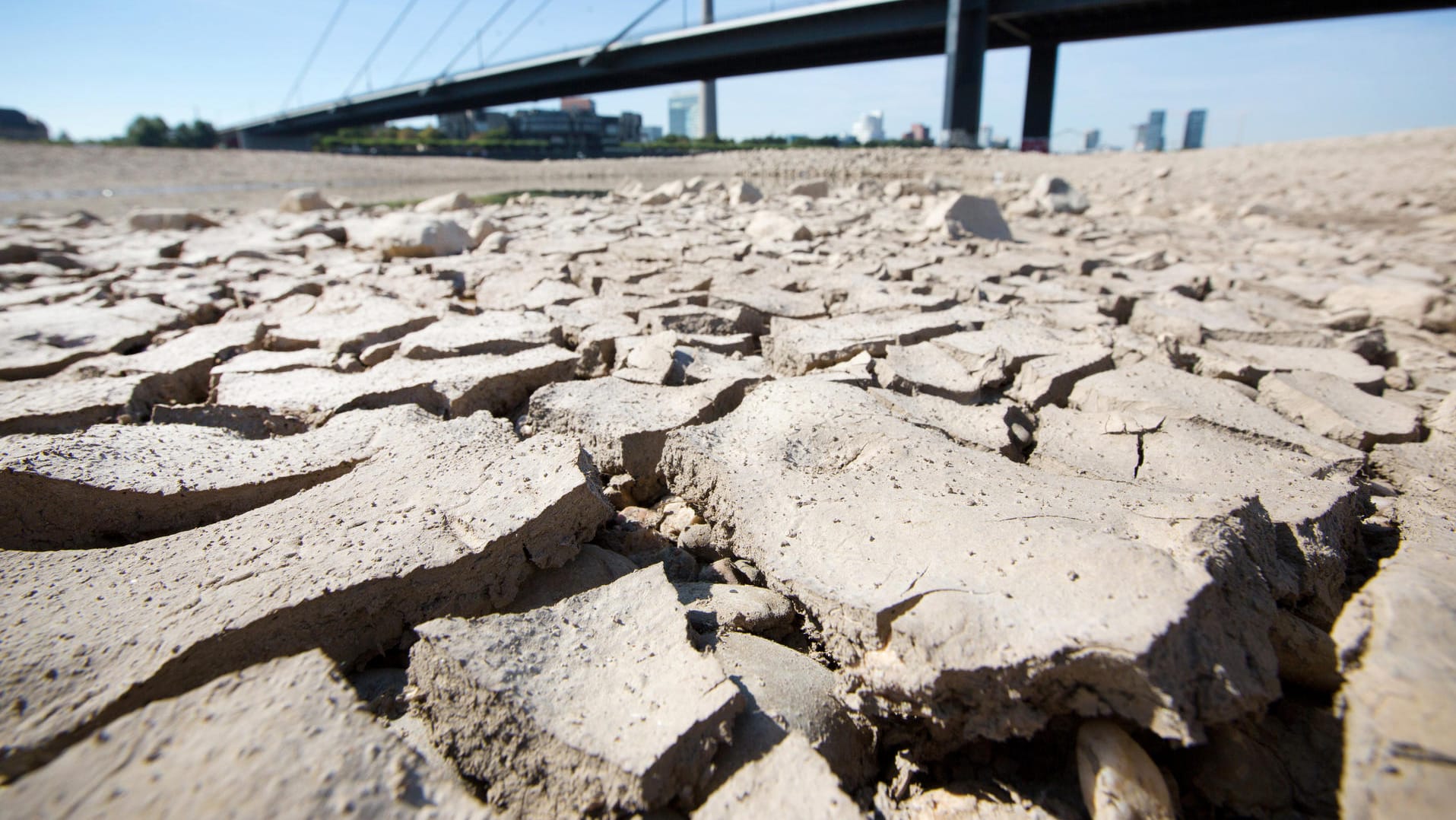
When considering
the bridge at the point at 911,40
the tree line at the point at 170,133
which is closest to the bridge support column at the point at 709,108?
the bridge at the point at 911,40

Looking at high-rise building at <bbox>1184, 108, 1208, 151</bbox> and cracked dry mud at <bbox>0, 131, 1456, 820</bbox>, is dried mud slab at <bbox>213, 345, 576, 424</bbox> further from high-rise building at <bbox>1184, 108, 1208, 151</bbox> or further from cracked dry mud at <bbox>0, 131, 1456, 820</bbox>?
high-rise building at <bbox>1184, 108, 1208, 151</bbox>

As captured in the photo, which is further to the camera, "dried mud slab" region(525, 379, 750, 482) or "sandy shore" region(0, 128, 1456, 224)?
"sandy shore" region(0, 128, 1456, 224)

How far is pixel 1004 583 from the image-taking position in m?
0.89

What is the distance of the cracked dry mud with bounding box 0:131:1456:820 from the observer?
75cm

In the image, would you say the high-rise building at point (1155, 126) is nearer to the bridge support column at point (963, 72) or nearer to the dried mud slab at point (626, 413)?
the bridge support column at point (963, 72)

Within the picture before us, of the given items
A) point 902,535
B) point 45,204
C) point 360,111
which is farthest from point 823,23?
point 360,111

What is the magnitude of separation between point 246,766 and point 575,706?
1.04 ft

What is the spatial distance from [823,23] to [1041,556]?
16.7m

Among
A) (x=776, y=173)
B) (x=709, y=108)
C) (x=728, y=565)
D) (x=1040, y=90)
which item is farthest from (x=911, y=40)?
(x=728, y=565)

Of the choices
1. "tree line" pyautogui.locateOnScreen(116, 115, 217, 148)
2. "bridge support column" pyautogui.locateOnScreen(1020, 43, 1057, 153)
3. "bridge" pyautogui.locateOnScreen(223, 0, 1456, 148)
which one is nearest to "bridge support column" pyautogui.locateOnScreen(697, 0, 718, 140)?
"bridge" pyautogui.locateOnScreen(223, 0, 1456, 148)

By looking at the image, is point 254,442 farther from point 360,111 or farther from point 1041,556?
point 360,111

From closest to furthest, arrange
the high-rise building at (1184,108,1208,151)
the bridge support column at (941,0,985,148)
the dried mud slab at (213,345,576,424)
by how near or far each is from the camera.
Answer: the dried mud slab at (213,345,576,424) < the bridge support column at (941,0,985,148) < the high-rise building at (1184,108,1208,151)

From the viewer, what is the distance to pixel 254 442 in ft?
4.66

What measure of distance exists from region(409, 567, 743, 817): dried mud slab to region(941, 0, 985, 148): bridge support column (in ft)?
47.4
